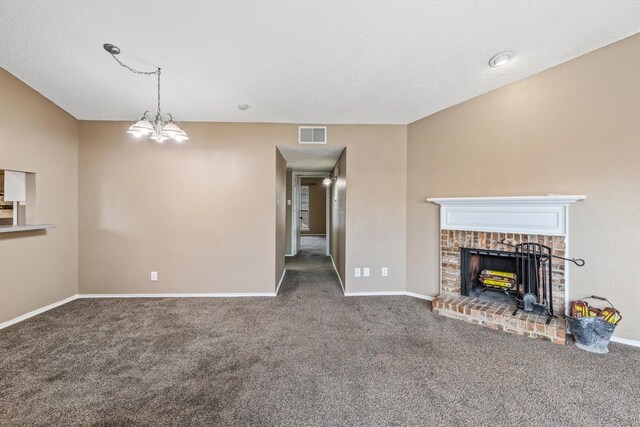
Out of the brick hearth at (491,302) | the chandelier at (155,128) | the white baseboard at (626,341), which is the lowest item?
the white baseboard at (626,341)

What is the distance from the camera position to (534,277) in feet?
8.66

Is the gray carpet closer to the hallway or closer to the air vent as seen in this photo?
the hallway

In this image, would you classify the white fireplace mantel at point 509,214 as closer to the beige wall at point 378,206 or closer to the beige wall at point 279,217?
the beige wall at point 378,206

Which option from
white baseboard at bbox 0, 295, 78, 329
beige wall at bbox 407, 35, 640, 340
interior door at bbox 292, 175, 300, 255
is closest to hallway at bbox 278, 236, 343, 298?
interior door at bbox 292, 175, 300, 255

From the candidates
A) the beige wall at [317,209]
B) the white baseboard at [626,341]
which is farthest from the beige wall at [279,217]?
the beige wall at [317,209]

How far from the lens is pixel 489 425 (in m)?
1.42

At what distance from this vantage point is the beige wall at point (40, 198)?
2621mm

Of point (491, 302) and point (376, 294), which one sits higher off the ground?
point (491, 302)

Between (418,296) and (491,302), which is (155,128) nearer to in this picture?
(418,296)

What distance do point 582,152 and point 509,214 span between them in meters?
0.81

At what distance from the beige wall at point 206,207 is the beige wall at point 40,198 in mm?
135

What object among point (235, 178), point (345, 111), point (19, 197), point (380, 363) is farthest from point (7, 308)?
point (345, 111)

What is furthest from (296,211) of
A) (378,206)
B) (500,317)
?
(500,317)

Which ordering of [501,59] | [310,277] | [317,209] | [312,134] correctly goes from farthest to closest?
[317,209], [310,277], [312,134], [501,59]
